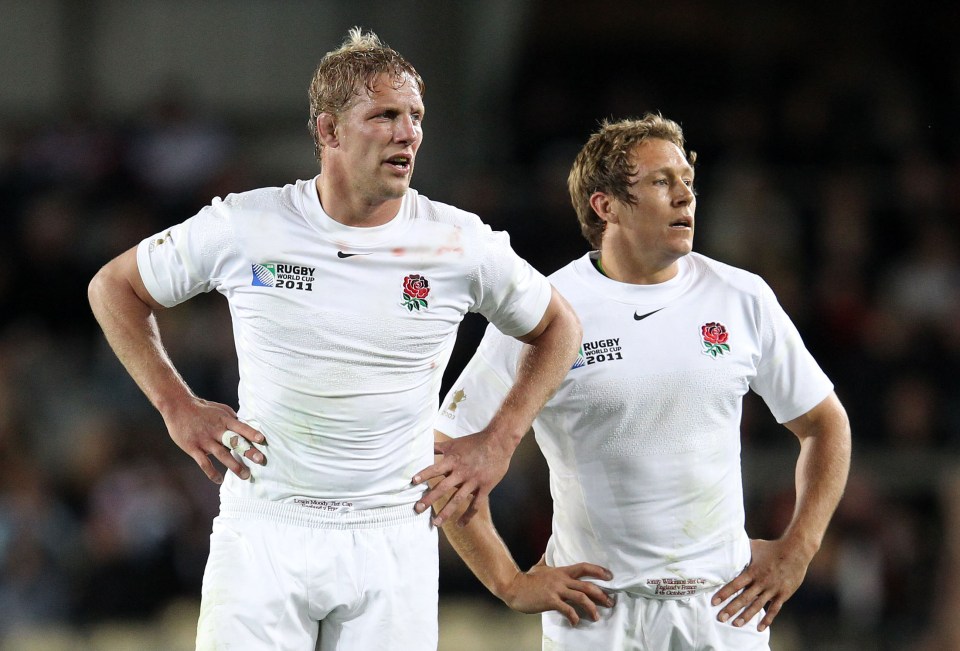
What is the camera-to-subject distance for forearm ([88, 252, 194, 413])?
14.8 feet

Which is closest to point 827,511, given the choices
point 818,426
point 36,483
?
point 818,426

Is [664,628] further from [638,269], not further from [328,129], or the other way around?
[328,129]

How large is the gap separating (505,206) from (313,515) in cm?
752

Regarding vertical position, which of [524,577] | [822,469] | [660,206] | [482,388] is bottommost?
[524,577]

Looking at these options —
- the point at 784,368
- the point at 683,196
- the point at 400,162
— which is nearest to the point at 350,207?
the point at 400,162

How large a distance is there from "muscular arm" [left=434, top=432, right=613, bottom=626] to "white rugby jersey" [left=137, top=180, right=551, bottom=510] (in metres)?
0.51

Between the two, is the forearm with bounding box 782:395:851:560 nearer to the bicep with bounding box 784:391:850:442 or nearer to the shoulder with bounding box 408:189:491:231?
the bicep with bounding box 784:391:850:442

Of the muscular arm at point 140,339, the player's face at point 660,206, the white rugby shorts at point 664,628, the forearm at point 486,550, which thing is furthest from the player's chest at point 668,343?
the muscular arm at point 140,339

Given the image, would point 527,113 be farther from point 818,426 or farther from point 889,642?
point 818,426

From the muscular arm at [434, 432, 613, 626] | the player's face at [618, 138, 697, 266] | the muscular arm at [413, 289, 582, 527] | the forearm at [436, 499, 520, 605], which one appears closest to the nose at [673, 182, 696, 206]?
the player's face at [618, 138, 697, 266]

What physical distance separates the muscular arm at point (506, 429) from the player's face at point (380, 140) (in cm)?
69

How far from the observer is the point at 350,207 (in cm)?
443

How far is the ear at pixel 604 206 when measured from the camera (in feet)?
16.6

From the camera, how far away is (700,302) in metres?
4.96
